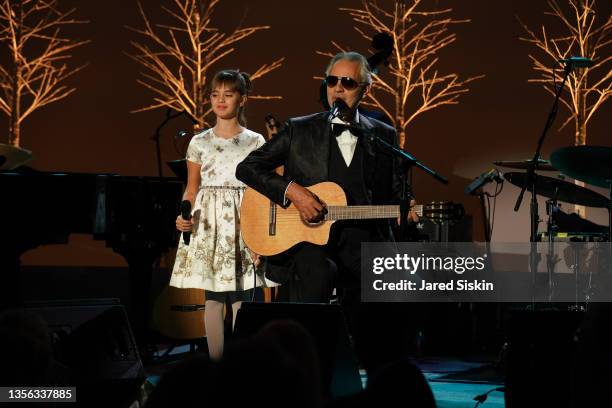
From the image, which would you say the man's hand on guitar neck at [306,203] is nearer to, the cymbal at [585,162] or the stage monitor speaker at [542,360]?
the stage monitor speaker at [542,360]

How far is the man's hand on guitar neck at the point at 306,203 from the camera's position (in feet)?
11.3

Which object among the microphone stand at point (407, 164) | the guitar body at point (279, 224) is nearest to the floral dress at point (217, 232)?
the guitar body at point (279, 224)

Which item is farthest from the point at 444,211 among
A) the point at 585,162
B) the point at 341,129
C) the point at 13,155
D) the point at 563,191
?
→ the point at 13,155

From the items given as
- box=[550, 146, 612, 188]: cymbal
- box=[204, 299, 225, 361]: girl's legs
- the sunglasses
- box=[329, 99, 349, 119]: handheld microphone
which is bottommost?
box=[204, 299, 225, 361]: girl's legs

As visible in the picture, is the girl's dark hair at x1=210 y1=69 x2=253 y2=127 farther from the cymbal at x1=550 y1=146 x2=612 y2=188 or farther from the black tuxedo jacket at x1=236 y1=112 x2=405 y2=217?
the cymbal at x1=550 y1=146 x2=612 y2=188

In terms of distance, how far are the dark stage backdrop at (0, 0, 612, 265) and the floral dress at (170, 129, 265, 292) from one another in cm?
563

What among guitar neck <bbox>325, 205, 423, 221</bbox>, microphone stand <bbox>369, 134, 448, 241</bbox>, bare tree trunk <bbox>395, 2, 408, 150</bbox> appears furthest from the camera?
bare tree trunk <bbox>395, 2, 408, 150</bbox>

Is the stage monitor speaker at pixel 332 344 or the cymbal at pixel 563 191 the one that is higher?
the cymbal at pixel 563 191

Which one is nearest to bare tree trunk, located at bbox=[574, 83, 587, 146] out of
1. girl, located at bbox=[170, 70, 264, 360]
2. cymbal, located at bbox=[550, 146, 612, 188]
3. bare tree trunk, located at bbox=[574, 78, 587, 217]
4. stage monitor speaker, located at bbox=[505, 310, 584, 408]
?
bare tree trunk, located at bbox=[574, 78, 587, 217]

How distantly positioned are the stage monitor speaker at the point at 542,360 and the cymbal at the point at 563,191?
3122mm

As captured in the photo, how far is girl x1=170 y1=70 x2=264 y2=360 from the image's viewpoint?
14.9ft

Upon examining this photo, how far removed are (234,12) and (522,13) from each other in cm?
354

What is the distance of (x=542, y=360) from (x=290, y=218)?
1239mm

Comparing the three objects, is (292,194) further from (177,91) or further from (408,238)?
(177,91)
